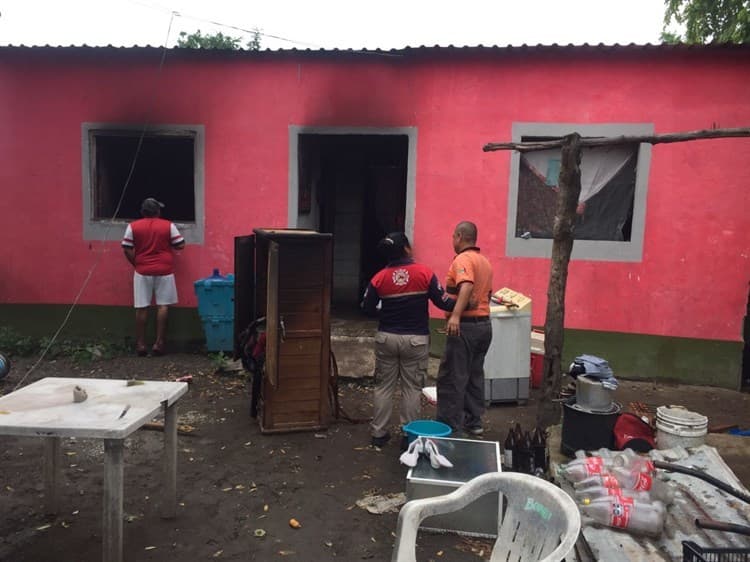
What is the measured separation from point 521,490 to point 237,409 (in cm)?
418

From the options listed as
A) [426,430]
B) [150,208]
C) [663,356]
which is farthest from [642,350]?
[150,208]

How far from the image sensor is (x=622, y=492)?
11.8 ft

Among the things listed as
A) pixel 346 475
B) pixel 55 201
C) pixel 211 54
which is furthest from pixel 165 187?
pixel 346 475

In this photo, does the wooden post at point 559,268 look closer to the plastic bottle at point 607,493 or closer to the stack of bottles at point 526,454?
the stack of bottles at point 526,454

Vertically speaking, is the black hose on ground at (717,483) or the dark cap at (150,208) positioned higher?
the dark cap at (150,208)

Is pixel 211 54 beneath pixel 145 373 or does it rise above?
above

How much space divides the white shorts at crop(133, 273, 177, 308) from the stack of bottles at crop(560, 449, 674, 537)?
5656 millimetres

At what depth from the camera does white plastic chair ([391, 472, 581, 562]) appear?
2.46 meters

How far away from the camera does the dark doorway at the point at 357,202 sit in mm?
9906

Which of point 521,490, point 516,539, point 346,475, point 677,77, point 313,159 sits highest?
point 677,77

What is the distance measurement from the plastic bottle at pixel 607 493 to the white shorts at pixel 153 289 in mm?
5910

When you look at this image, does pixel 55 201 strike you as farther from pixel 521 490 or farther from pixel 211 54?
pixel 521 490

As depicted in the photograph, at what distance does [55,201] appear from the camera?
8102mm

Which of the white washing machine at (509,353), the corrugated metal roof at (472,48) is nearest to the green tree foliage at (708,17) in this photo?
the corrugated metal roof at (472,48)
